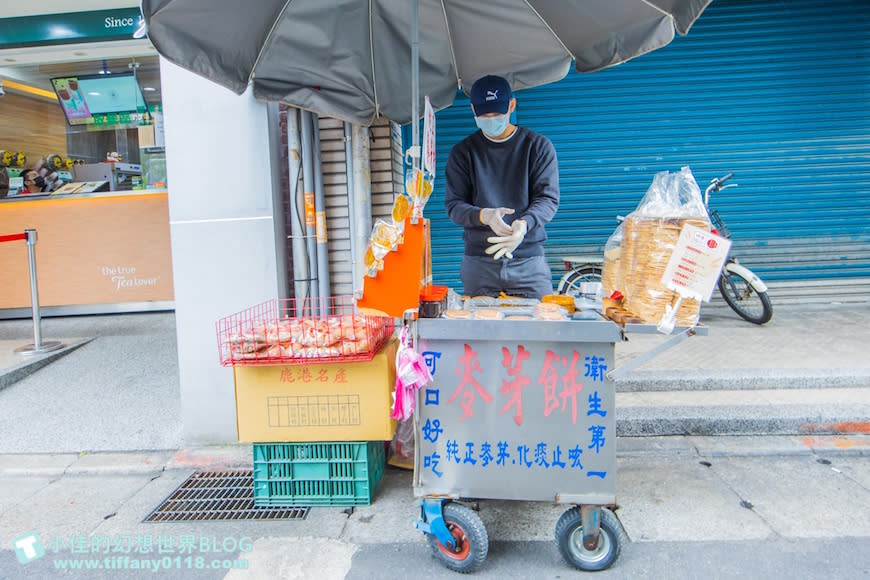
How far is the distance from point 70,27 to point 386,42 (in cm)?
603

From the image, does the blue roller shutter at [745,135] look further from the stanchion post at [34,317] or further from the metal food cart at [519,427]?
the metal food cart at [519,427]

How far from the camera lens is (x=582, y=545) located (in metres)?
2.50

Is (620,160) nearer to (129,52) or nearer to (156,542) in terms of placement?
(156,542)

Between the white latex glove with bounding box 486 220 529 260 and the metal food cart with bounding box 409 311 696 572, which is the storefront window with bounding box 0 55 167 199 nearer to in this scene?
the white latex glove with bounding box 486 220 529 260

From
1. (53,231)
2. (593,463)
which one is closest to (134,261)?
(53,231)

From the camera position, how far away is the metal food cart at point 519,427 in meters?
2.39

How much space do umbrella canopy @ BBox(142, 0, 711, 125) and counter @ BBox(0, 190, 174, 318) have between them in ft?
13.8

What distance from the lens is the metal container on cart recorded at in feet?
7.86

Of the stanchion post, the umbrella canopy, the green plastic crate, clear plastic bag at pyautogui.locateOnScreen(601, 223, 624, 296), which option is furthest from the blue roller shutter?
the stanchion post

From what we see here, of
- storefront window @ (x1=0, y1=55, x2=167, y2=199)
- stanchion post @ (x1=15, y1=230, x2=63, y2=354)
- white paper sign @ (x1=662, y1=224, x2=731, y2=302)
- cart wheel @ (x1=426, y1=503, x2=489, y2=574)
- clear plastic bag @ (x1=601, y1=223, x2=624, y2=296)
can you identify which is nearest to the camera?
white paper sign @ (x1=662, y1=224, x2=731, y2=302)

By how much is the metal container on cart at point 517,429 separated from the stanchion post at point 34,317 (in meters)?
4.89

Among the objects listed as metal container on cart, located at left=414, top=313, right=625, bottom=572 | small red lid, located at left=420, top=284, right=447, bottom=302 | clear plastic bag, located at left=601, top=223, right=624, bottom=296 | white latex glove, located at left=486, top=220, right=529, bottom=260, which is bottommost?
metal container on cart, located at left=414, top=313, right=625, bottom=572

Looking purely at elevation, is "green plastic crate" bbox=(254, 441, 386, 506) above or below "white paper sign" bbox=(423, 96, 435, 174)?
Answer: below

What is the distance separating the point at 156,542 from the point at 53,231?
546cm
